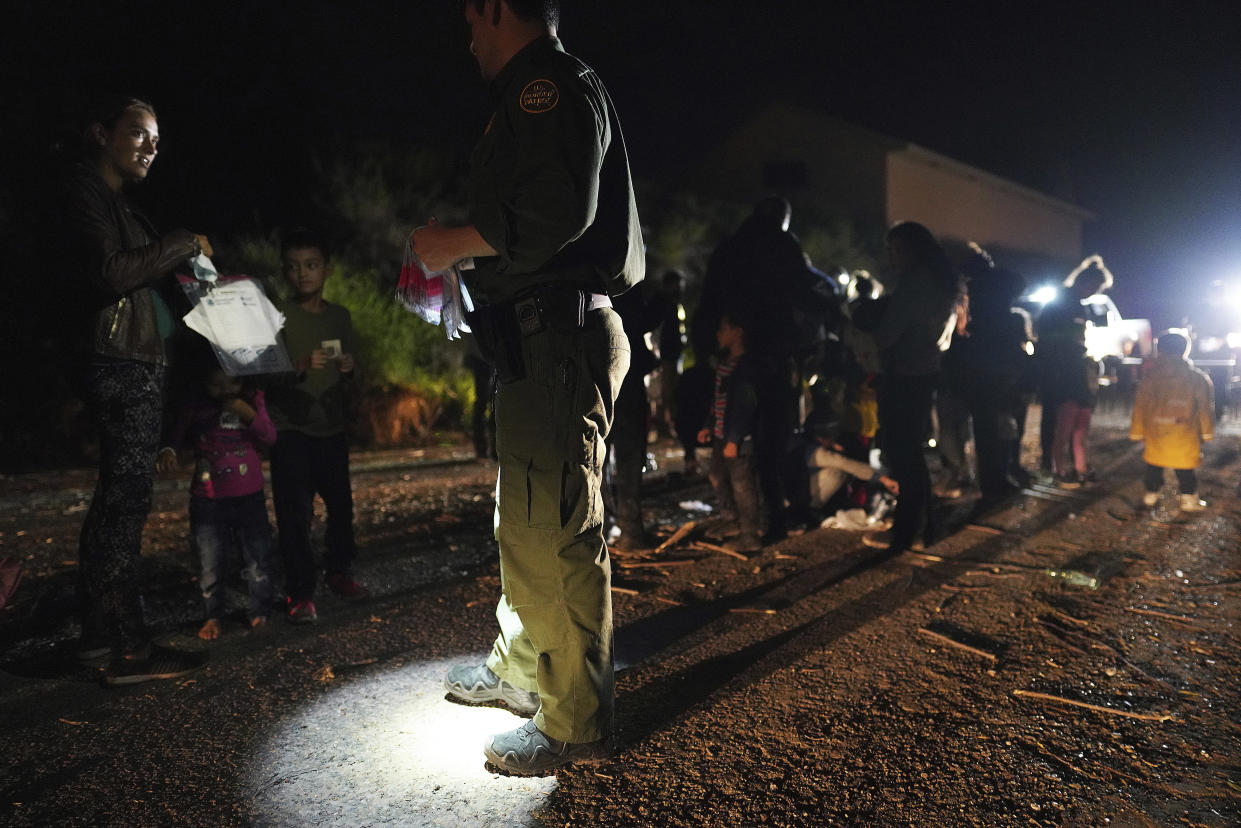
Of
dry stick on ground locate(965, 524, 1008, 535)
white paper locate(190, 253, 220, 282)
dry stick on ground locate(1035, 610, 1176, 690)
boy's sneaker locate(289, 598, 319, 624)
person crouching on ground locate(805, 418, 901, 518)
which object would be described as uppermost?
white paper locate(190, 253, 220, 282)

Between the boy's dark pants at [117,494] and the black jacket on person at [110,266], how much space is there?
111 mm

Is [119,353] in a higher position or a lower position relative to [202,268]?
lower

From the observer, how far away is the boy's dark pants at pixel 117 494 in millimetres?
3078

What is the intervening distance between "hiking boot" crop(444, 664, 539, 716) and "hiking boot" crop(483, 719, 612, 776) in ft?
1.13

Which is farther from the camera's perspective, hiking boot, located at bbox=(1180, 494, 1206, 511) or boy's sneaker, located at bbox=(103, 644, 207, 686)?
hiking boot, located at bbox=(1180, 494, 1206, 511)

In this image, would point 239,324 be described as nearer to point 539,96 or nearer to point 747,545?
point 539,96

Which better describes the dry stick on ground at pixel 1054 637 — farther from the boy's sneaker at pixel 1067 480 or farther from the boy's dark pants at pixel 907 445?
the boy's sneaker at pixel 1067 480

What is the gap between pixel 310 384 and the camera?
394 centimetres

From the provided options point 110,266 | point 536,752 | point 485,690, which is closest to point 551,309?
point 536,752

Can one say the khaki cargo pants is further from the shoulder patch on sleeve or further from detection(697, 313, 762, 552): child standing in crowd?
detection(697, 313, 762, 552): child standing in crowd

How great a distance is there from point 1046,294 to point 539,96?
8924mm

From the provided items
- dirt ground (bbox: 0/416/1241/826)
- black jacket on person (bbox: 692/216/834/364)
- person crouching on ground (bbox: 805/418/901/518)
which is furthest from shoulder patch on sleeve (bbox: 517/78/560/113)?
person crouching on ground (bbox: 805/418/901/518)

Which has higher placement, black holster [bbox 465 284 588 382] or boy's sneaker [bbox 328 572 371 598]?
black holster [bbox 465 284 588 382]

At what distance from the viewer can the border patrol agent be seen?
233cm
